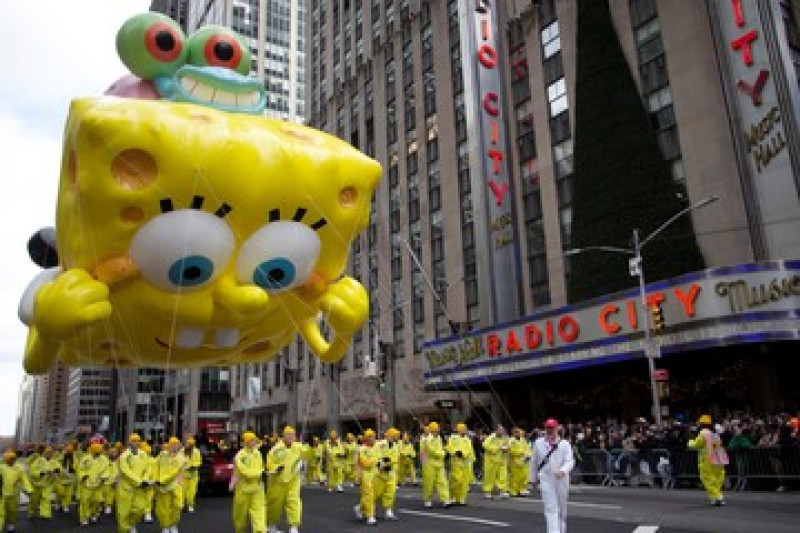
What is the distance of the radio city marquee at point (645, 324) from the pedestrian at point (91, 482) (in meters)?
16.8

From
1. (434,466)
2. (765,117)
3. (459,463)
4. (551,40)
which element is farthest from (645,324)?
(551,40)

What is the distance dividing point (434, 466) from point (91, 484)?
7.50 m

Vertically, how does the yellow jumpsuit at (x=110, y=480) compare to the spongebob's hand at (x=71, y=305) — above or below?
below

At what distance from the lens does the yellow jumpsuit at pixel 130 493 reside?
41.2 ft

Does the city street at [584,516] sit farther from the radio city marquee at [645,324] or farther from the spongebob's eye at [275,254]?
the radio city marquee at [645,324]

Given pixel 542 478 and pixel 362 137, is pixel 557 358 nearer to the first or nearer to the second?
pixel 542 478

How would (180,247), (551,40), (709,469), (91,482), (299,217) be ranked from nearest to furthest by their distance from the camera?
(180,247), (299,217), (709,469), (91,482), (551,40)

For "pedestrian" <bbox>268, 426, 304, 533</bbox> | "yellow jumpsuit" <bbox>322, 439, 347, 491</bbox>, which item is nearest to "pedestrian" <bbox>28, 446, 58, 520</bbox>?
"yellow jumpsuit" <bbox>322, 439, 347, 491</bbox>

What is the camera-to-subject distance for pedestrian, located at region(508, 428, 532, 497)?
17047mm

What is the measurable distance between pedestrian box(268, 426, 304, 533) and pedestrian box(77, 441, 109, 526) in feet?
20.2

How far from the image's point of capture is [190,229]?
318 inches

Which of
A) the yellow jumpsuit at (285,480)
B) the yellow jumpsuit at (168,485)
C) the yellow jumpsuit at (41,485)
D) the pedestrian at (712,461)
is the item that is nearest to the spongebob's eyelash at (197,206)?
the yellow jumpsuit at (285,480)

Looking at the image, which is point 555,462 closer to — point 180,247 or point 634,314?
point 180,247

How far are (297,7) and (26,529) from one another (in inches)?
4191
